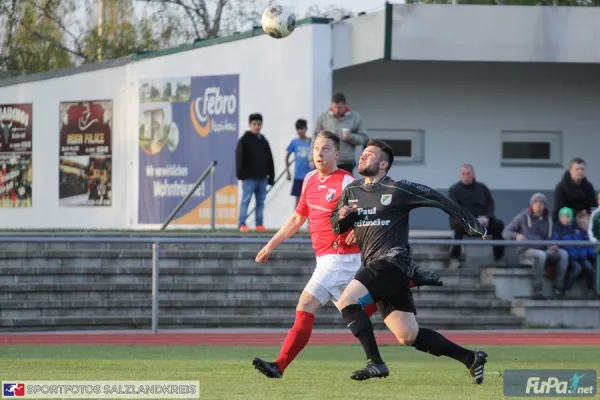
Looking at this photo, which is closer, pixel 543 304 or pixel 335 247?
pixel 335 247

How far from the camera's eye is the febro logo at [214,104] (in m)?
27.4

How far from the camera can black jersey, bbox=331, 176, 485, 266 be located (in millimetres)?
11141

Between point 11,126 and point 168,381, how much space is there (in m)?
21.6

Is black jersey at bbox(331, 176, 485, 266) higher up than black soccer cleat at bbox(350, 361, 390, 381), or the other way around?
black jersey at bbox(331, 176, 485, 266)

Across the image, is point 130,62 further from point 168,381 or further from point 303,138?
point 168,381

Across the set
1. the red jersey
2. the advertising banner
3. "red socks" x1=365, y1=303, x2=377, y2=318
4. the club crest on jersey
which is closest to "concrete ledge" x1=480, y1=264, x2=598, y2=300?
"red socks" x1=365, y1=303, x2=377, y2=318

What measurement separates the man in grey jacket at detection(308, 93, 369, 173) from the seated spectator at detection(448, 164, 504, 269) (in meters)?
1.47

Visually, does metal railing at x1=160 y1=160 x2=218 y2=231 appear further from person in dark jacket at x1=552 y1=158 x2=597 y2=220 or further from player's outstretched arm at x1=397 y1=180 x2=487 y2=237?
player's outstretched arm at x1=397 y1=180 x2=487 y2=237

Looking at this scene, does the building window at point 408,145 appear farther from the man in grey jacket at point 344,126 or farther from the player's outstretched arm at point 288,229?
the player's outstretched arm at point 288,229

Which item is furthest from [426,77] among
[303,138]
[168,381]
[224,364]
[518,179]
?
[168,381]

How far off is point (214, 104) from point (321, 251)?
53.3ft

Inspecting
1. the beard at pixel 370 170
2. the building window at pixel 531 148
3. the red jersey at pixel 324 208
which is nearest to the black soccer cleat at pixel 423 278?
the red jersey at pixel 324 208

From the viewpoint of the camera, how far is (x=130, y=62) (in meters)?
29.6

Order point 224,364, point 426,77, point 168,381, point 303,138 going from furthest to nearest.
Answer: point 426,77, point 303,138, point 224,364, point 168,381
